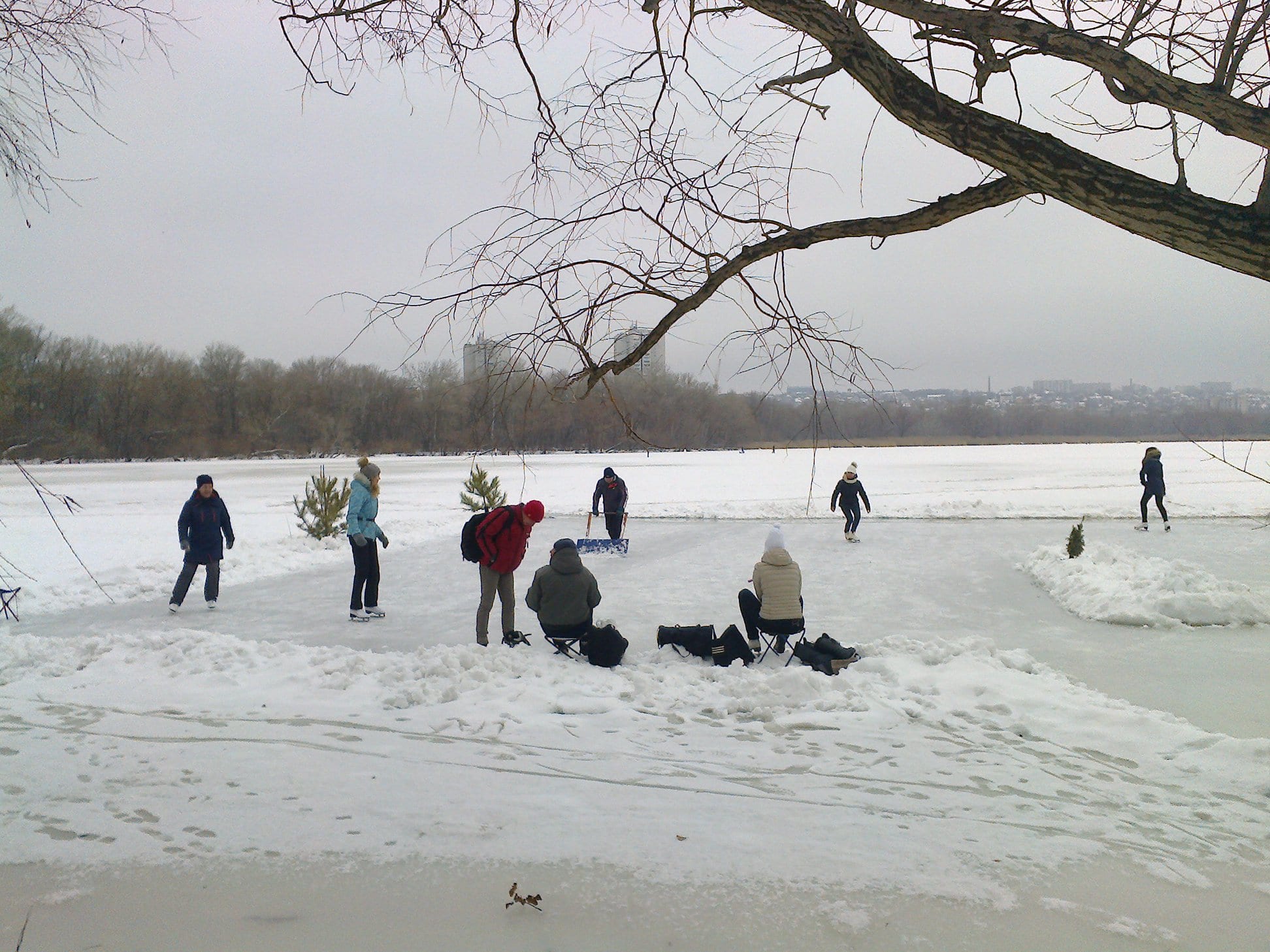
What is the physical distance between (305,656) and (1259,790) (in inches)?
278

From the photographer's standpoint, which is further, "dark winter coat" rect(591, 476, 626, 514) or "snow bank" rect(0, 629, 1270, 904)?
"dark winter coat" rect(591, 476, 626, 514)

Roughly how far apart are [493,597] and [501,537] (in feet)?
2.04

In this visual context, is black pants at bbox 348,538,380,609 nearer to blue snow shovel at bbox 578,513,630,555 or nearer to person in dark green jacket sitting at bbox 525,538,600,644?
person in dark green jacket sitting at bbox 525,538,600,644

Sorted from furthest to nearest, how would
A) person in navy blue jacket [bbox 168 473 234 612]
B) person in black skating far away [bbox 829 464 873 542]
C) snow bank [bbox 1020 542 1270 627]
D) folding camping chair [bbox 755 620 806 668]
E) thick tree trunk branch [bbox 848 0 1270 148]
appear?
person in black skating far away [bbox 829 464 873 542] → person in navy blue jacket [bbox 168 473 234 612] → snow bank [bbox 1020 542 1270 627] → folding camping chair [bbox 755 620 806 668] → thick tree trunk branch [bbox 848 0 1270 148]

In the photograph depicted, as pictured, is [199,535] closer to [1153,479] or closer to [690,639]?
[690,639]

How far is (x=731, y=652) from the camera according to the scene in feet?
25.2

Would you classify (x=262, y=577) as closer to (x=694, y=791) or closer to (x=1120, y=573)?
(x=694, y=791)

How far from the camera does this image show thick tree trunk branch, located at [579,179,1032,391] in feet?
11.6

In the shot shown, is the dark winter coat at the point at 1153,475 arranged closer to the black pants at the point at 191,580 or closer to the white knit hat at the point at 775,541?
the white knit hat at the point at 775,541

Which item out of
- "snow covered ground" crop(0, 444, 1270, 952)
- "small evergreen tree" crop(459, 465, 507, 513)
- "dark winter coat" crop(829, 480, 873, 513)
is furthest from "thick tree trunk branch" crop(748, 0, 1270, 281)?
"small evergreen tree" crop(459, 465, 507, 513)

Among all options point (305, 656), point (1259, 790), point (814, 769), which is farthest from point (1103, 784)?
point (305, 656)

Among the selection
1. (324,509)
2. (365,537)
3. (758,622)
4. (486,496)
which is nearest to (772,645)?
(758,622)

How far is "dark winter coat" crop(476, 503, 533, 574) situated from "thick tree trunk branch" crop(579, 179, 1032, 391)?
192 inches

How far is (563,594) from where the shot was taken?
782 centimetres
